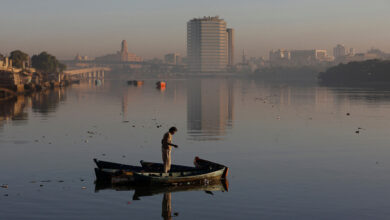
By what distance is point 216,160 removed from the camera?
125 ft

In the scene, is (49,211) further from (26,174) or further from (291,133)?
(291,133)

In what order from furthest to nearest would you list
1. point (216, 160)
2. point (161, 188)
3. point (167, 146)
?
point (216, 160) → point (167, 146) → point (161, 188)

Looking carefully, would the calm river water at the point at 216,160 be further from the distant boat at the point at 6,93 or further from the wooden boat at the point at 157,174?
the distant boat at the point at 6,93

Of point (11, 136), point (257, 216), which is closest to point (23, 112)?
point (11, 136)

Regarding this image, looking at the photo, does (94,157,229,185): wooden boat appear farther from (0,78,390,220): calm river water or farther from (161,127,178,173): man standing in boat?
(0,78,390,220): calm river water

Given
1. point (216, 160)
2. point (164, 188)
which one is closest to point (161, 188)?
point (164, 188)

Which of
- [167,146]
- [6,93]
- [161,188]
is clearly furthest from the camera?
[6,93]

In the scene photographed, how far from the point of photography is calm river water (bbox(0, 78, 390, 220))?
81.8ft

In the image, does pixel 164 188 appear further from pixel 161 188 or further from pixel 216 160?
pixel 216 160

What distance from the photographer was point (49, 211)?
2439 centimetres

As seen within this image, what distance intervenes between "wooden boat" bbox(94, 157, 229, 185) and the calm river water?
107 centimetres

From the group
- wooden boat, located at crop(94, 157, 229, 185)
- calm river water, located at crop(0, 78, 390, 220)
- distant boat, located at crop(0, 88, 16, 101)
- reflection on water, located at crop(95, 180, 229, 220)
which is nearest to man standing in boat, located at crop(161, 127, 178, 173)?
wooden boat, located at crop(94, 157, 229, 185)

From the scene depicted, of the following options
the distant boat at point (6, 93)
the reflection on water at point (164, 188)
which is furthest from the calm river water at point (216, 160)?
the distant boat at point (6, 93)

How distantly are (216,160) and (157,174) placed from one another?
9.76 metres
